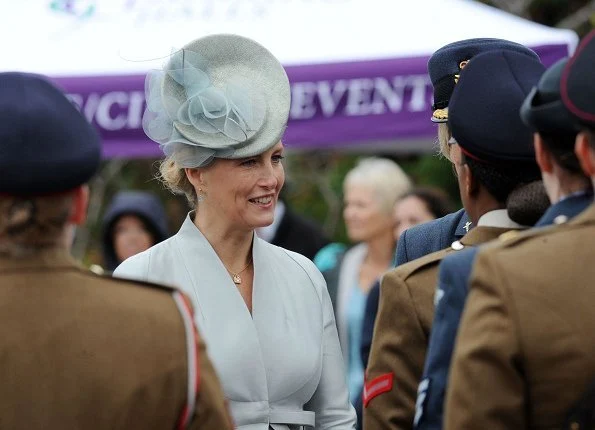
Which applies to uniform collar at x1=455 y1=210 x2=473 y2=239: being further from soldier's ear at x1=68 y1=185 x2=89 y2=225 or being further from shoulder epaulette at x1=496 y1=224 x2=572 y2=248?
soldier's ear at x1=68 y1=185 x2=89 y2=225

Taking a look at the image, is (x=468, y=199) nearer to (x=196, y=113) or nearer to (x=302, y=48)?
(x=196, y=113)

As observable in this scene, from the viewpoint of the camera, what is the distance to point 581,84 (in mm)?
2926

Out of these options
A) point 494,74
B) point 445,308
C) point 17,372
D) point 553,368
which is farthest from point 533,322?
point 17,372

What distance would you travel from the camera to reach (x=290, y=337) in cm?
425

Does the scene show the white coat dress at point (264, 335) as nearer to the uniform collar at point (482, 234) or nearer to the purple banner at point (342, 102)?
the uniform collar at point (482, 234)

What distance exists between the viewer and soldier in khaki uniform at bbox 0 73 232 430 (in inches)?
114

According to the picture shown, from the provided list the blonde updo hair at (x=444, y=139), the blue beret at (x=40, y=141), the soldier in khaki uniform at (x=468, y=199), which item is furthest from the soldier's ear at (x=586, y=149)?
the blonde updo hair at (x=444, y=139)

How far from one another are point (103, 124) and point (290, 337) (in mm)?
4024

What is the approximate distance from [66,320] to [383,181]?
5.32 meters

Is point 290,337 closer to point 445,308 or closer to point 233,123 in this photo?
point 233,123

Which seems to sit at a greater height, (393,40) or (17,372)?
(17,372)

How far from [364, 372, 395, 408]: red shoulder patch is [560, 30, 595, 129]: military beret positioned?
3.03 ft

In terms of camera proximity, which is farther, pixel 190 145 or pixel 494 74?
pixel 190 145

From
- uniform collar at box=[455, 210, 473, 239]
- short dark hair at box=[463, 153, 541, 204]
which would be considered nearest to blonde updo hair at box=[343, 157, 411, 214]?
uniform collar at box=[455, 210, 473, 239]
